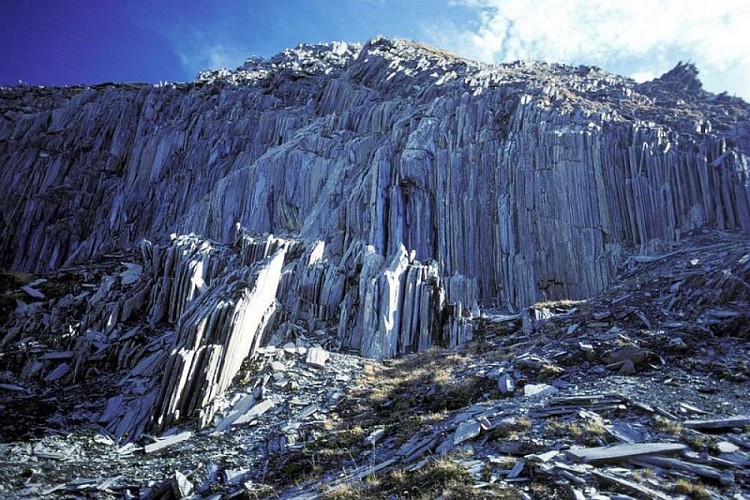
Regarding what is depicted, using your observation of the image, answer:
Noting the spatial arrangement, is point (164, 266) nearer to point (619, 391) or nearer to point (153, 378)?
point (153, 378)

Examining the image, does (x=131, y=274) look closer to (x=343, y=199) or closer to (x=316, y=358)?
(x=343, y=199)

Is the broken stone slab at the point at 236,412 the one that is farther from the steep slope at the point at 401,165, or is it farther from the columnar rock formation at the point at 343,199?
the steep slope at the point at 401,165

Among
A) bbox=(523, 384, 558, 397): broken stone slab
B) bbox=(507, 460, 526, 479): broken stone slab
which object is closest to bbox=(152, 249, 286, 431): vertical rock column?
bbox=(523, 384, 558, 397): broken stone slab

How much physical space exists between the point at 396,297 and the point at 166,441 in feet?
46.2

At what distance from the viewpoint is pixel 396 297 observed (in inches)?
982

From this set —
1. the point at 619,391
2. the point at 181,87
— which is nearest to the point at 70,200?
the point at 181,87

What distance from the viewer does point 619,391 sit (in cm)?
1143

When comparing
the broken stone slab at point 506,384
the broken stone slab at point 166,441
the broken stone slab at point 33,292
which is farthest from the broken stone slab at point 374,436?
the broken stone slab at point 33,292

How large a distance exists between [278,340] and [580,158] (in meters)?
28.7

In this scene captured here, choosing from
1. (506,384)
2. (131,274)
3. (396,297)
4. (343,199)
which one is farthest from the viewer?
(343,199)

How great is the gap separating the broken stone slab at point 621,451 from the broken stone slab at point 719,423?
137 centimetres

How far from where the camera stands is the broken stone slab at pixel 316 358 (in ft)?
62.0

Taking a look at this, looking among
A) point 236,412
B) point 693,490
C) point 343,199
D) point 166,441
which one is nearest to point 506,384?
point 693,490

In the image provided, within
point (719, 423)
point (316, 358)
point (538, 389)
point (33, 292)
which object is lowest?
point (719, 423)
